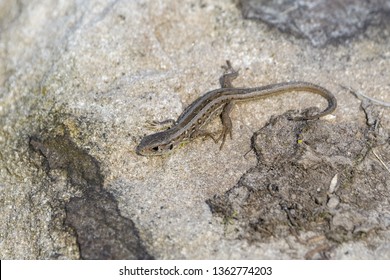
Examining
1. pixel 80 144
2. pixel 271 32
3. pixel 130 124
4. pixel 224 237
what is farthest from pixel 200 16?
pixel 224 237

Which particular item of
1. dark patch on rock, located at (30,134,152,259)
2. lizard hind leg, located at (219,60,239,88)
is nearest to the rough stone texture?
dark patch on rock, located at (30,134,152,259)

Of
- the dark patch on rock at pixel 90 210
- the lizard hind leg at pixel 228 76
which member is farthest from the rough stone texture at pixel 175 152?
the lizard hind leg at pixel 228 76

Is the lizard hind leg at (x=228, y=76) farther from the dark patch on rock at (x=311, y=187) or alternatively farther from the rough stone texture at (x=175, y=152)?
the dark patch on rock at (x=311, y=187)
